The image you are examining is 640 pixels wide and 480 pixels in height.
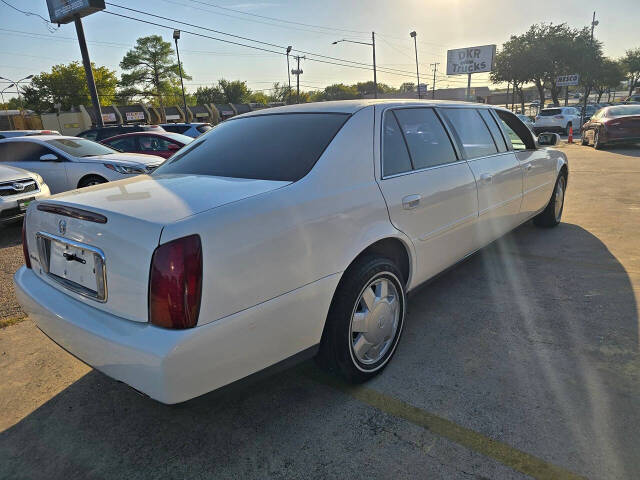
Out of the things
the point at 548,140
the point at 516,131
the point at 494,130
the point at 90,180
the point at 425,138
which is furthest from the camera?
the point at 90,180

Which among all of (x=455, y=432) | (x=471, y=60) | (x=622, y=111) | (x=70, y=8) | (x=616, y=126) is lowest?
(x=455, y=432)

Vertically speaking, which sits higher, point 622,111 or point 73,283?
point 622,111

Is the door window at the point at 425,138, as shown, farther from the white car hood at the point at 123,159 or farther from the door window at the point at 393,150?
the white car hood at the point at 123,159

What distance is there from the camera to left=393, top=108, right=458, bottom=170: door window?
9.70 ft

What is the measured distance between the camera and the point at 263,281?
6.05 feet

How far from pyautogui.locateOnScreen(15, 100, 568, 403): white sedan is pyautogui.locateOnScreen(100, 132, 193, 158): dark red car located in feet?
24.8

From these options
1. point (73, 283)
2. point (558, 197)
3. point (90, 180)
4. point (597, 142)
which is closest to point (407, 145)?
point (73, 283)

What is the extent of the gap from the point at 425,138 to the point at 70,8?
18121 mm

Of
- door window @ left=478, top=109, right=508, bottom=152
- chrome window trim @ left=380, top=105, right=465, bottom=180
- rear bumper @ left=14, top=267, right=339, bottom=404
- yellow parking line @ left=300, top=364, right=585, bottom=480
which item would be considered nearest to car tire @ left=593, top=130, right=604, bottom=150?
door window @ left=478, top=109, right=508, bottom=152

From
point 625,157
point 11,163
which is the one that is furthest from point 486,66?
point 11,163

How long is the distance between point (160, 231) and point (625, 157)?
13.4 metres

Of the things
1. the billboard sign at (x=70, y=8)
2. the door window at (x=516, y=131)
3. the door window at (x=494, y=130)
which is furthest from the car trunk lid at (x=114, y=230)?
the billboard sign at (x=70, y=8)

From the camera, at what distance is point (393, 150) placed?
9.09ft

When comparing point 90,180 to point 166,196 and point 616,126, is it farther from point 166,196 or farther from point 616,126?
point 616,126
